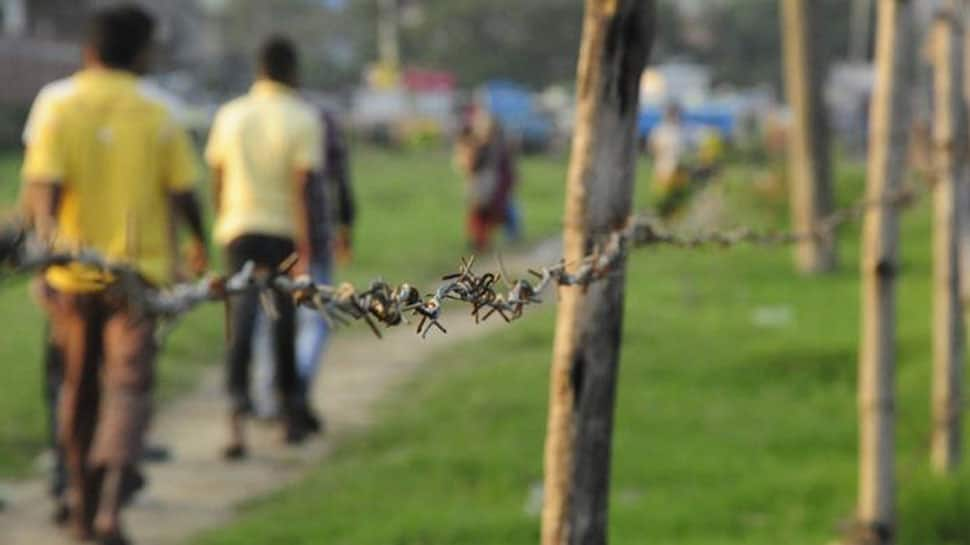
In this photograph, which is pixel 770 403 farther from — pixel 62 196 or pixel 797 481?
pixel 62 196

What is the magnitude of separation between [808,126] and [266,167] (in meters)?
9.82

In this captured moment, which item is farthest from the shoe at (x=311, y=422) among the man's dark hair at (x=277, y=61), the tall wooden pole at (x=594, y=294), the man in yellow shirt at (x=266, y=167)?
the tall wooden pole at (x=594, y=294)

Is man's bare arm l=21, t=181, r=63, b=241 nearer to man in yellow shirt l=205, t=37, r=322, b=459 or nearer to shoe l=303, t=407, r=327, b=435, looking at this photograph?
man in yellow shirt l=205, t=37, r=322, b=459

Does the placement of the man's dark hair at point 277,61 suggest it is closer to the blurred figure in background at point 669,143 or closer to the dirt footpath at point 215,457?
the dirt footpath at point 215,457

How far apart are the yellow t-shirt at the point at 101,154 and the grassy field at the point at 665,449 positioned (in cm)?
107

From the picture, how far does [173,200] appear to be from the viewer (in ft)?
21.5

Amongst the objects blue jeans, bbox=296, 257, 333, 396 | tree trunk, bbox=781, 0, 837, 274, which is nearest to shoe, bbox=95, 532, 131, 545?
blue jeans, bbox=296, 257, 333, 396

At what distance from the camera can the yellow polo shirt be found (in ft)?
26.4

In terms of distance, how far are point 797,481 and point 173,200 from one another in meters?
2.50

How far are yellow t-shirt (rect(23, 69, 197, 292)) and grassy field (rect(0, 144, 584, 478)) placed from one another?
63 cm

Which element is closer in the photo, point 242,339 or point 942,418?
point 942,418

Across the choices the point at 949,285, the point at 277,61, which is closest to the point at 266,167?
the point at 277,61

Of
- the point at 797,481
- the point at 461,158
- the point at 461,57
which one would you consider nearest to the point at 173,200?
the point at 797,481

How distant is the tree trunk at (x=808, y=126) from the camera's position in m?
16.8
